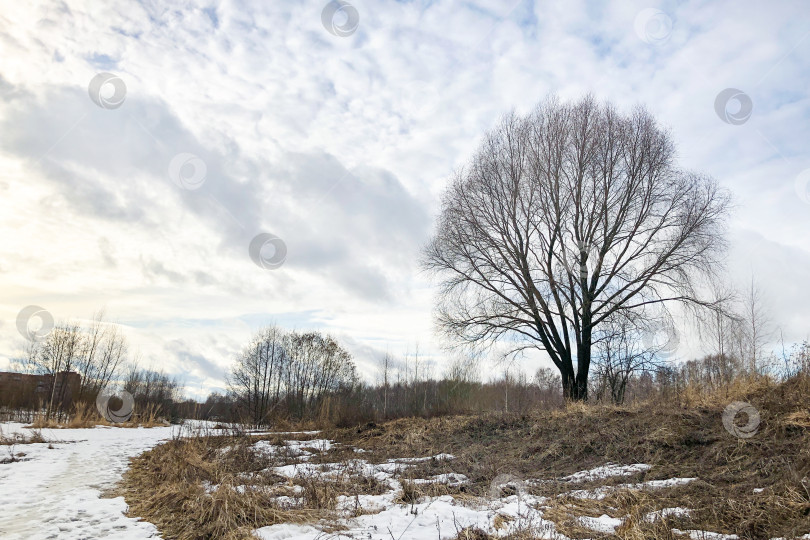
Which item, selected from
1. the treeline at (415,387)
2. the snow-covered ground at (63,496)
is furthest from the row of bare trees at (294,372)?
the snow-covered ground at (63,496)

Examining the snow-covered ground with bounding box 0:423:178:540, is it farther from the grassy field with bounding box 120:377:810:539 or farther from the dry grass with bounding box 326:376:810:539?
the dry grass with bounding box 326:376:810:539

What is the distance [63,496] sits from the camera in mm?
6301

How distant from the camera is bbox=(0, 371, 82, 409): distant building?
91.7ft

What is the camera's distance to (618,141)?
56.1ft

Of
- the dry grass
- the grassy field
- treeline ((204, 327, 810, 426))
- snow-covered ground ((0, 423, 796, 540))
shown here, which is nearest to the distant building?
treeline ((204, 327, 810, 426))

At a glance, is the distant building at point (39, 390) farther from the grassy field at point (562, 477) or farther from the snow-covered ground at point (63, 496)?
the grassy field at point (562, 477)

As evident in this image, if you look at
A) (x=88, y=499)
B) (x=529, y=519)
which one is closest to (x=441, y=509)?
(x=529, y=519)

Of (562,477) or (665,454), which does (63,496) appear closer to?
(562,477)

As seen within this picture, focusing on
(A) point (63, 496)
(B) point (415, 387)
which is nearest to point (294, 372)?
(B) point (415, 387)

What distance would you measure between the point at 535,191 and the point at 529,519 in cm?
1478

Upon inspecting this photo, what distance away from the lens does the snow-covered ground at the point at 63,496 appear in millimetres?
4785

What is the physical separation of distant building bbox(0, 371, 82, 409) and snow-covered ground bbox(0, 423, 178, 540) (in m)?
20.1

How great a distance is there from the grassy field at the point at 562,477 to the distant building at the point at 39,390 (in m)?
23.2

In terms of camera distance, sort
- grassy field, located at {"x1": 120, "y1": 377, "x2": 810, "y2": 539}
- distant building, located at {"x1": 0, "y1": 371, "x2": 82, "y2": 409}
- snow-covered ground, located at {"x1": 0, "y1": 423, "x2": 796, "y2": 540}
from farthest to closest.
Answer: distant building, located at {"x1": 0, "y1": 371, "x2": 82, "y2": 409} → snow-covered ground, located at {"x1": 0, "y1": 423, "x2": 796, "y2": 540} → grassy field, located at {"x1": 120, "y1": 377, "x2": 810, "y2": 539}
